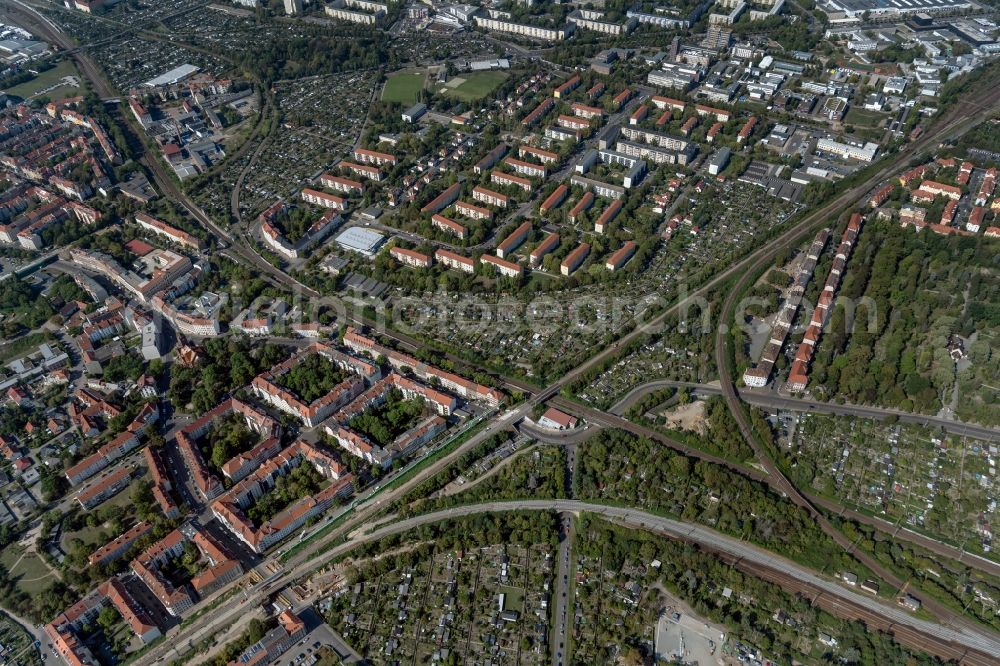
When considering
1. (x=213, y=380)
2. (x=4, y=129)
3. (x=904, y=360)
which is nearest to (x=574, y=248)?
(x=904, y=360)

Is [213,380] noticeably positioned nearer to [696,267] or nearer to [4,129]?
[696,267]

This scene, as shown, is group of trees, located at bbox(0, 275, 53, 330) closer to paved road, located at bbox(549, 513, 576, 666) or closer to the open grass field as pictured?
the open grass field

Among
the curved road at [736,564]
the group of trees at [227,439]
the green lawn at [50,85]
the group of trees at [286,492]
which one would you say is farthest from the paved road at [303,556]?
the green lawn at [50,85]

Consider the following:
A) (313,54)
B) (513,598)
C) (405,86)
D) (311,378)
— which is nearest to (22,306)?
(311,378)

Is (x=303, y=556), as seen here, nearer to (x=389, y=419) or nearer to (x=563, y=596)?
(x=389, y=419)

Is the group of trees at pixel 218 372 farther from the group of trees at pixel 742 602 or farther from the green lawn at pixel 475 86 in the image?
the green lawn at pixel 475 86

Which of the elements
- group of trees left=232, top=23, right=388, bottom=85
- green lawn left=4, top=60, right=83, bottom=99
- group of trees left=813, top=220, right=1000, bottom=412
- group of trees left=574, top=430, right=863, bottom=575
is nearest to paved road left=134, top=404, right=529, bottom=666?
group of trees left=574, top=430, right=863, bottom=575

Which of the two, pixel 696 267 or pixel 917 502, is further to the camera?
pixel 696 267
